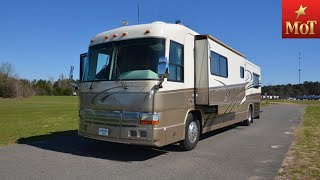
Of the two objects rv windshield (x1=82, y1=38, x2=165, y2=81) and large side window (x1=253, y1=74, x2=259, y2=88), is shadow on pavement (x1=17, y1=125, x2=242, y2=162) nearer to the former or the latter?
rv windshield (x1=82, y1=38, x2=165, y2=81)

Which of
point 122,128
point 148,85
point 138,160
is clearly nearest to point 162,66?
point 148,85

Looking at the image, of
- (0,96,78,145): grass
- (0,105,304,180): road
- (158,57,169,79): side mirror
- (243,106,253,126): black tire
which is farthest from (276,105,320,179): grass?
(0,96,78,145): grass

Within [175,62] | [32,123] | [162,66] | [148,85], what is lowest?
[32,123]

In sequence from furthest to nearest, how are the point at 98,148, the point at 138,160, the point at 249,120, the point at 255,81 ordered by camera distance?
the point at 255,81 < the point at 249,120 < the point at 98,148 < the point at 138,160

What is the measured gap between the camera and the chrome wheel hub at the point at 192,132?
1070 cm

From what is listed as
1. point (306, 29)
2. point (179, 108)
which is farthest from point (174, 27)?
point (306, 29)

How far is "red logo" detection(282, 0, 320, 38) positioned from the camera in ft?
31.9

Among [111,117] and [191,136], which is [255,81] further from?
[111,117]

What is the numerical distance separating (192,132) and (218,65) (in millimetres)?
2742

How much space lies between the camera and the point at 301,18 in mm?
9852

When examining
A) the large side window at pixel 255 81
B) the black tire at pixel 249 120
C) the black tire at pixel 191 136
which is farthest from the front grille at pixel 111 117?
the large side window at pixel 255 81

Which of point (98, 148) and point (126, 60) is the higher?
point (126, 60)

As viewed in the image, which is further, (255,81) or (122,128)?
(255,81)

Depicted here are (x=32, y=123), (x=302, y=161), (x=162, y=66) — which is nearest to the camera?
(x=162, y=66)
